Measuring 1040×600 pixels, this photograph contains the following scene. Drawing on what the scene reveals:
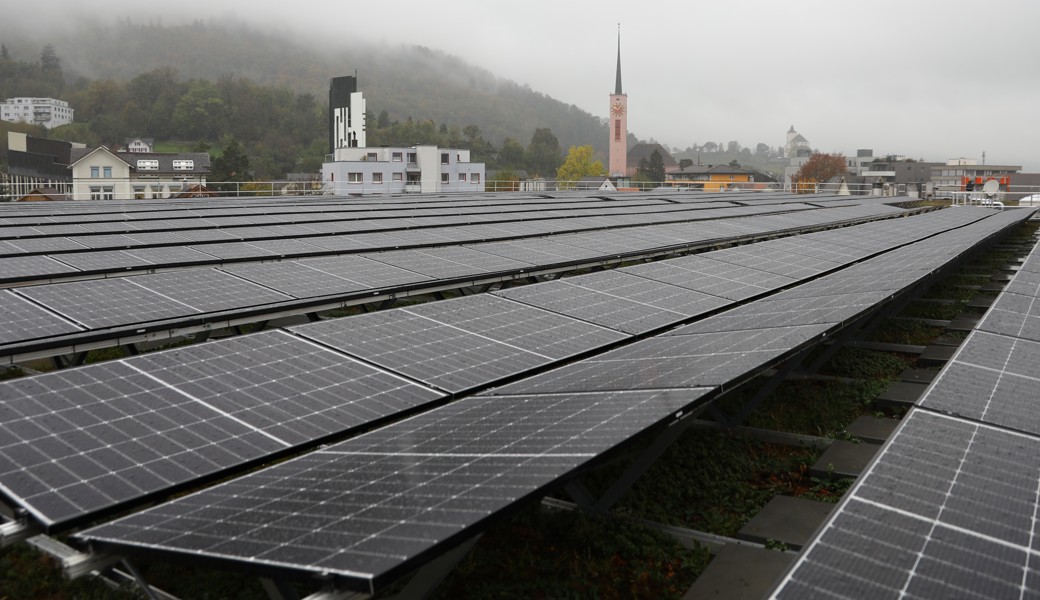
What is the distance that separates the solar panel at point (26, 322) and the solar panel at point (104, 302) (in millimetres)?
187

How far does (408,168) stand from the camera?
10750 cm

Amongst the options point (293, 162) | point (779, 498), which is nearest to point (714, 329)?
point (779, 498)

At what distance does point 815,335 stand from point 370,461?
533cm

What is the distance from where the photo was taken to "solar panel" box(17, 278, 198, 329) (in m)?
10.6

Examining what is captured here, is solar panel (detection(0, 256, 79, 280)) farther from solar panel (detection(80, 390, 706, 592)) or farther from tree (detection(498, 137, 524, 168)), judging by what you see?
tree (detection(498, 137, 524, 168))

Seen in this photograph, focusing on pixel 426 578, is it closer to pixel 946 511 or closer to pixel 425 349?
pixel 946 511

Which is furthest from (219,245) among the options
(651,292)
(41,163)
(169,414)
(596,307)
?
(41,163)

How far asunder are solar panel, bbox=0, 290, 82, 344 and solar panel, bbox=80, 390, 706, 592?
17.2 feet

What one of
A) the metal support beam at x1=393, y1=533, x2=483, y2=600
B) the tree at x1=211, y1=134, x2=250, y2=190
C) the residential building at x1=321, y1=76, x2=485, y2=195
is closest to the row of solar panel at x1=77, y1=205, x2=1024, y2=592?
the metal support beam at x1=393, y1=533, x2=483, y2=600

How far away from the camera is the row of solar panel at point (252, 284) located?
408 inches

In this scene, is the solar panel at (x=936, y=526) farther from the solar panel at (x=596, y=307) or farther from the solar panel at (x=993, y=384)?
the solar panel at (x=596, y=307)

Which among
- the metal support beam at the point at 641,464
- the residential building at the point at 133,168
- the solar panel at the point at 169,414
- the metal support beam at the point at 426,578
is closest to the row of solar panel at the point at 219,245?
the solar panel at the point at 169,414

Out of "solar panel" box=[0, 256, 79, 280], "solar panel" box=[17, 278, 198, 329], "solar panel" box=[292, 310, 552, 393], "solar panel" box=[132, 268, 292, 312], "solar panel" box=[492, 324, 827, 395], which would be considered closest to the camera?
"solar panel" box=[492, 324, 827, 395]

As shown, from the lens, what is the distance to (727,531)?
26.6 ft
